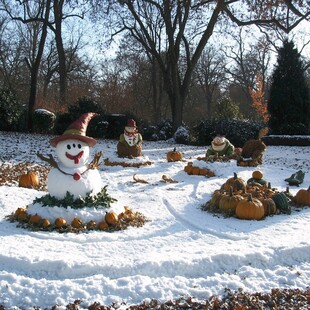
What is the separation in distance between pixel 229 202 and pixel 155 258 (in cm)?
274

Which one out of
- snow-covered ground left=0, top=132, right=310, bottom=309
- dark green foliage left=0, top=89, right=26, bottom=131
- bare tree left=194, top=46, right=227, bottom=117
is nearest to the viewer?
snow-covered ground left=0, top=132, right=310, bottom=309

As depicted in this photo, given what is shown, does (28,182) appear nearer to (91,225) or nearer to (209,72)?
(91,225)

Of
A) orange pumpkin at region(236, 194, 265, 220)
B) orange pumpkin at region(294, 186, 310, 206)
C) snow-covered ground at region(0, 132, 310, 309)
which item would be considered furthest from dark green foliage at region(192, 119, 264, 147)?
orange pumpkin at region(236, 194, 265, 220)

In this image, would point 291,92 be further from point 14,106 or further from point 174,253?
point 174,253

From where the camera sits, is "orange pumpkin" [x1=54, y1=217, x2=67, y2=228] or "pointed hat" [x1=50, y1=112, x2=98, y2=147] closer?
"orange pumpkin" [x1=54, y1=217, x2=67, y2=228]

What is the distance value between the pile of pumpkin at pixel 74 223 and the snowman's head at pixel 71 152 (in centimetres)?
92

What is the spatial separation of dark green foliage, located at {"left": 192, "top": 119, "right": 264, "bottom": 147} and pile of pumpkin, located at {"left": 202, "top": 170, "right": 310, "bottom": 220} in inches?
496

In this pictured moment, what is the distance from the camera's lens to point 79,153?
676cm

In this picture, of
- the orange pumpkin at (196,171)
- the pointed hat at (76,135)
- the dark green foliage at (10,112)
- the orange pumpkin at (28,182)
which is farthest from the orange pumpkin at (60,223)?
the dark green foliage at (10,112)

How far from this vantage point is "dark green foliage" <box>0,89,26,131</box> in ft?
69.1

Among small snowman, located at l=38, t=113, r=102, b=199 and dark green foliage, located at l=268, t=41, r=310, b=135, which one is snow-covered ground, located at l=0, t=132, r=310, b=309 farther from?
dark green foliage, located at l=268, t=41, r=310, b=135

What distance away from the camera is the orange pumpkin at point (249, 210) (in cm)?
717

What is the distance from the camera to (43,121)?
22.2 meters

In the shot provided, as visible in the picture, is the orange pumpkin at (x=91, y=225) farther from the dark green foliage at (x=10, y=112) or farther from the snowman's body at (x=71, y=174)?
the dark green foliage at (x=10, y=112)
